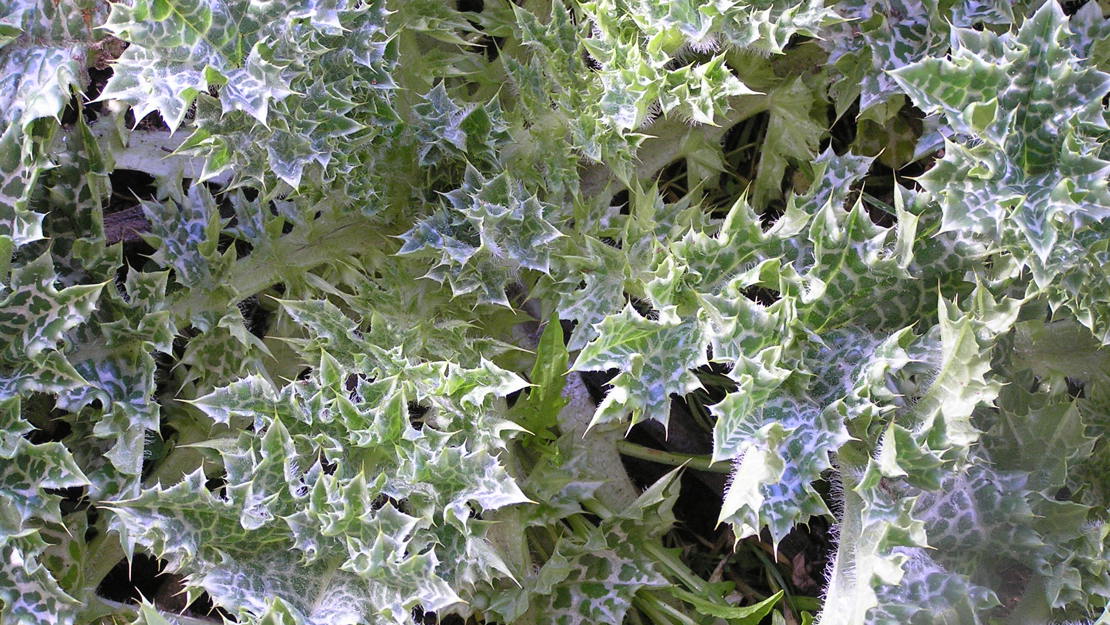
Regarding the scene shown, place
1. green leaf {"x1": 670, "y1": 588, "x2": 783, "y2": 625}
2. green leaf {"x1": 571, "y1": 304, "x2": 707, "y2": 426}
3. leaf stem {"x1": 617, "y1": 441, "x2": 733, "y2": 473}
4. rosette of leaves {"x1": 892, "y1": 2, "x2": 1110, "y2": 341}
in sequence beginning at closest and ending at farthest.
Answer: rosette of leaves {"x1": 892, "y1": 2, "x2": 1110, "y2": 341} < green leaf {"x1": 571, "y1": 304, "x2": 707, "y2": 426} < green leaf {"x1": 670, "y1": 588, "x2": 783, "y2": 625} < leaf stem {"x1": 617, "y1": 441, "x2": 733, "y2": 473}

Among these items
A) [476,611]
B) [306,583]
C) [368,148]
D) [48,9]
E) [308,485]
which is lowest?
[476,611]

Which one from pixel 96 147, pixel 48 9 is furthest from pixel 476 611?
pixel 48 9

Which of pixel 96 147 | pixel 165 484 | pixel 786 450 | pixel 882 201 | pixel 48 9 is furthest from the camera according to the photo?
pixel 882 201

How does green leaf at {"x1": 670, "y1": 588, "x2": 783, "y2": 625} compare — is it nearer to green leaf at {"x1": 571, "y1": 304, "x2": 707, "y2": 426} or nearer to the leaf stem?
the leaf stem

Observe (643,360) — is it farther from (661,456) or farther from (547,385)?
(661,456)

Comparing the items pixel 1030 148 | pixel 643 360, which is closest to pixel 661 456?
pixel 643 360

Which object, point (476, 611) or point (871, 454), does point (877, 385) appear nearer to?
point (871, 454)

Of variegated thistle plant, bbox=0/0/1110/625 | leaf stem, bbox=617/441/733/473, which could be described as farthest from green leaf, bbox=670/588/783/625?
leaf stem, bbox=617/441/733/473

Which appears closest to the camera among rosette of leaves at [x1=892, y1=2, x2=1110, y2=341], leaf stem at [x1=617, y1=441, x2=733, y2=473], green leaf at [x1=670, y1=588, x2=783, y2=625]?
rosette of leaves at [x1=892, y1=2, x2=1110, y2=341]
